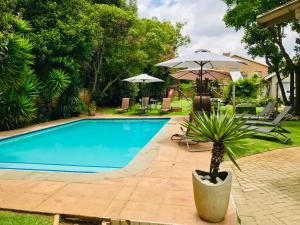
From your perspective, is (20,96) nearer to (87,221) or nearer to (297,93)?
(87,221)

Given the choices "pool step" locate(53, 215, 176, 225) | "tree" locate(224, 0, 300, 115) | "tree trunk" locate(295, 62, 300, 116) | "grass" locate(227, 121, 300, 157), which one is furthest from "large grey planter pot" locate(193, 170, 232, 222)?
"tree trunk" locate(295, 62, 300, 116)

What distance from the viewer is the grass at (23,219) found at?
3936 mm

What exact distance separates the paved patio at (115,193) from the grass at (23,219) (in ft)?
0.52

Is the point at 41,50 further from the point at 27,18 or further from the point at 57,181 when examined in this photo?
the point at 57,181

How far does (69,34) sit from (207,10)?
892cm

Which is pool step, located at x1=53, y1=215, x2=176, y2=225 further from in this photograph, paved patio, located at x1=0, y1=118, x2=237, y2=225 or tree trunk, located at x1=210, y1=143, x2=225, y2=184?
tree trunk, located at x1=210, y1=143, x2=225, y2=184

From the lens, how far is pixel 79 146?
1116 centimetres

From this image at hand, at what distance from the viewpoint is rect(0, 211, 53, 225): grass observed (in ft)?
12.9

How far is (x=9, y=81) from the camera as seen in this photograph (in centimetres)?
723

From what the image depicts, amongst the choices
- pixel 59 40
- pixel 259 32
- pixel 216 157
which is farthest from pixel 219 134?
pixel 259 32

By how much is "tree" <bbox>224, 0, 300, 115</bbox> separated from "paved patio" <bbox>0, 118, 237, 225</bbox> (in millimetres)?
11162

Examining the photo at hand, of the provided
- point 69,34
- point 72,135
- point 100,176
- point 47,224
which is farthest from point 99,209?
point 69,34

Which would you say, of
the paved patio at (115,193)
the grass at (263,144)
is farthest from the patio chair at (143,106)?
the paved patio at (115,193)

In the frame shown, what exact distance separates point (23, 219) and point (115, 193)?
144 cm
